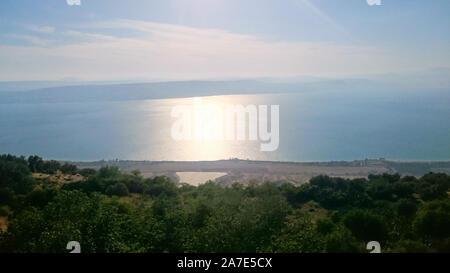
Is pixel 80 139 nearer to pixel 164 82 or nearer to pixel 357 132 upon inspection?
pixel 164 82

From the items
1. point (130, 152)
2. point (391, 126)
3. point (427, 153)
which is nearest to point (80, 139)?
point (130, 152)

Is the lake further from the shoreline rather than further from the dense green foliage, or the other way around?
the dense green foliage

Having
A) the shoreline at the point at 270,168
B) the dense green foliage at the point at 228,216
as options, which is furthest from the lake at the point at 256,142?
the dense green foliage at the point at 228,216

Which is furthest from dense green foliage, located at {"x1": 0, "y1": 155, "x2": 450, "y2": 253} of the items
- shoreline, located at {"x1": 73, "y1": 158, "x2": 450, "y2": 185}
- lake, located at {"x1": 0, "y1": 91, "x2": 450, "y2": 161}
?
lake, located at {"x1": 0, "y1": 91, "x2": 450, "y2": 161}

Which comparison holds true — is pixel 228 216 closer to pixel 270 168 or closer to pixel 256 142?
pixel 256 142

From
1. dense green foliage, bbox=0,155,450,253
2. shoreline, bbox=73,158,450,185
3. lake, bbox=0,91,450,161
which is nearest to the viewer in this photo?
dense green foliage, bbox=0,155,450,253

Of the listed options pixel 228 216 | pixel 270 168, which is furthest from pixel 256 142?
pixel 270 168
